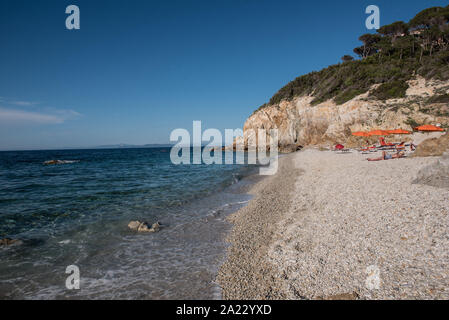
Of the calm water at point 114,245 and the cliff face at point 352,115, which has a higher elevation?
the cliff face at point 352,115

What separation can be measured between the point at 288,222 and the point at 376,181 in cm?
513

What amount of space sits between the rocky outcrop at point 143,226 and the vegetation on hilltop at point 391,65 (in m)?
36.4

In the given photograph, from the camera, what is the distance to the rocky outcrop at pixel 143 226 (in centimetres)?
829

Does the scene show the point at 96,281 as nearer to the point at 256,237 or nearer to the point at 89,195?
the point at 256,237

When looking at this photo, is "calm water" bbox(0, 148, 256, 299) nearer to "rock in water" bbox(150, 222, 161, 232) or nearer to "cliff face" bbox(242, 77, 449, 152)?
"rock in water" bbox(150, 222, 161, 232)

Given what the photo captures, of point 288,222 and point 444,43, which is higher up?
point 444,43

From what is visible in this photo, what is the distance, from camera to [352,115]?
32.4m

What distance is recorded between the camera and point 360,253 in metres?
4.67

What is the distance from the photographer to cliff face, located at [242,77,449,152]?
1021 inches

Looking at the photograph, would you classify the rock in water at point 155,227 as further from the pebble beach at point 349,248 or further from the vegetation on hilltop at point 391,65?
the vegetation on hilltop at point 391,65

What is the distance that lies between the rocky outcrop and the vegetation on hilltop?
1431 inches

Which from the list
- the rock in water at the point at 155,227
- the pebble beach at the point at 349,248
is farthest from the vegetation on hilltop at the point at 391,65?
the rock in water at the point at 155,227
